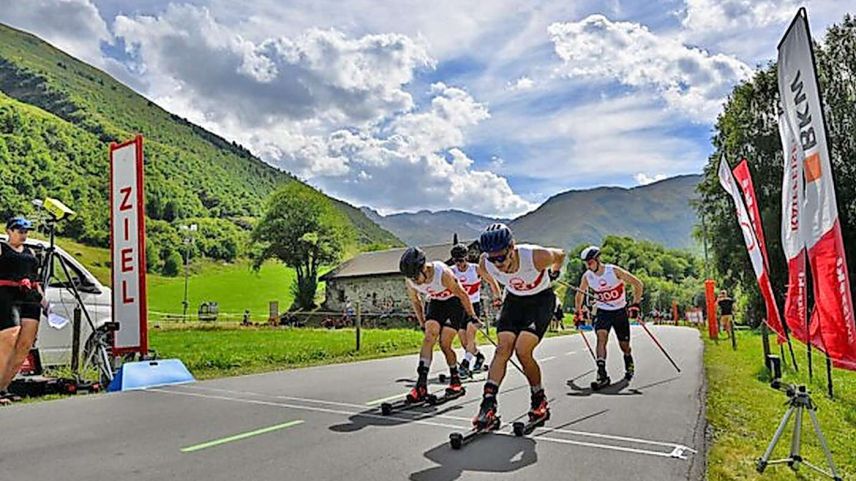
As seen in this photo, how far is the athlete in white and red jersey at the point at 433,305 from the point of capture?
798 cm

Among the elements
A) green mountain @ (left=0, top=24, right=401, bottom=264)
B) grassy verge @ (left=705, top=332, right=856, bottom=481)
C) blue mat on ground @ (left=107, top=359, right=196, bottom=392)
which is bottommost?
grassy verge @ (left=705, top=332, right=856, bottom=481)

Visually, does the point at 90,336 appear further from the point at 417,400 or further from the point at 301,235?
the point at 301,235

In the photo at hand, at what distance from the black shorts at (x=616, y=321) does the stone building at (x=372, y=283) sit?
44.3 metres

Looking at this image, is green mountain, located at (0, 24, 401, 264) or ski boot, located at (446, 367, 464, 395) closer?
ski boot, located at (446, 367, 464, 395)

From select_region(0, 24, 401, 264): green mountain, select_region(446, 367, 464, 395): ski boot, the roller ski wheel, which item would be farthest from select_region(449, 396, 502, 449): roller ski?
select_region(0, 24, 401, 264): green mountain

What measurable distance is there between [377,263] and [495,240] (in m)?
58.2

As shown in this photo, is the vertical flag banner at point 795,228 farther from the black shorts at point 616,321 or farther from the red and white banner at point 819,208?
the black shorts at point 616,321

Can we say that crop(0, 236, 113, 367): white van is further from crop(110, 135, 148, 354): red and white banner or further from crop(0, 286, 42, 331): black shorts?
crop(0, 286, 42, 331): black shorts

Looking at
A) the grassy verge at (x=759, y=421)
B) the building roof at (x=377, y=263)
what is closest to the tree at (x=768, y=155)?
the building roof at (x=377, y=263)

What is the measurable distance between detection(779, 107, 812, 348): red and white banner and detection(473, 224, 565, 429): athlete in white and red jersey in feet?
12.0

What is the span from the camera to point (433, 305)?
9.05 meters

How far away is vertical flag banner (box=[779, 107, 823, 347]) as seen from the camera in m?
8.69

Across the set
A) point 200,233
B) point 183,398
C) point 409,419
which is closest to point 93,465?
point 409,419

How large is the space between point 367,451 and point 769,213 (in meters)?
39.3
